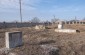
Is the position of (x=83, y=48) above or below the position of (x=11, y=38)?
below

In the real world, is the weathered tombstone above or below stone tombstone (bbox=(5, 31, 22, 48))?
below

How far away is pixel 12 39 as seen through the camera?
9.62 m

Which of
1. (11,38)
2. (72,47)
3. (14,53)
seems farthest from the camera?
(72,47)

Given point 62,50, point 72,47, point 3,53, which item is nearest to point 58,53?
point 62,50

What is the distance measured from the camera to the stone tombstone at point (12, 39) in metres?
9.41

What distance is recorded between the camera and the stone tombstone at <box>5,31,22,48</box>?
941cm

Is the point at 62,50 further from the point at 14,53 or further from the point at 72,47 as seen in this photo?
the point at 14,53

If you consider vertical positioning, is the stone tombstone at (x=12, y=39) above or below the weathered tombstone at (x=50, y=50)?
above

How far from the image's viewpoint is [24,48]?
9.59m

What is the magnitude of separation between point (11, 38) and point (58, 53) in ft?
8.42

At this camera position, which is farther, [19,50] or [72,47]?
[72,47]

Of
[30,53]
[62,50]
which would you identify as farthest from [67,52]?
[30,53]

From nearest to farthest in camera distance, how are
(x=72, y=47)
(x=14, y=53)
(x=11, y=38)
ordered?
(x=14, y=53) < (x=11, y=38) < (x=72, y=47)

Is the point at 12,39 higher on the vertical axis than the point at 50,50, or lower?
higher
